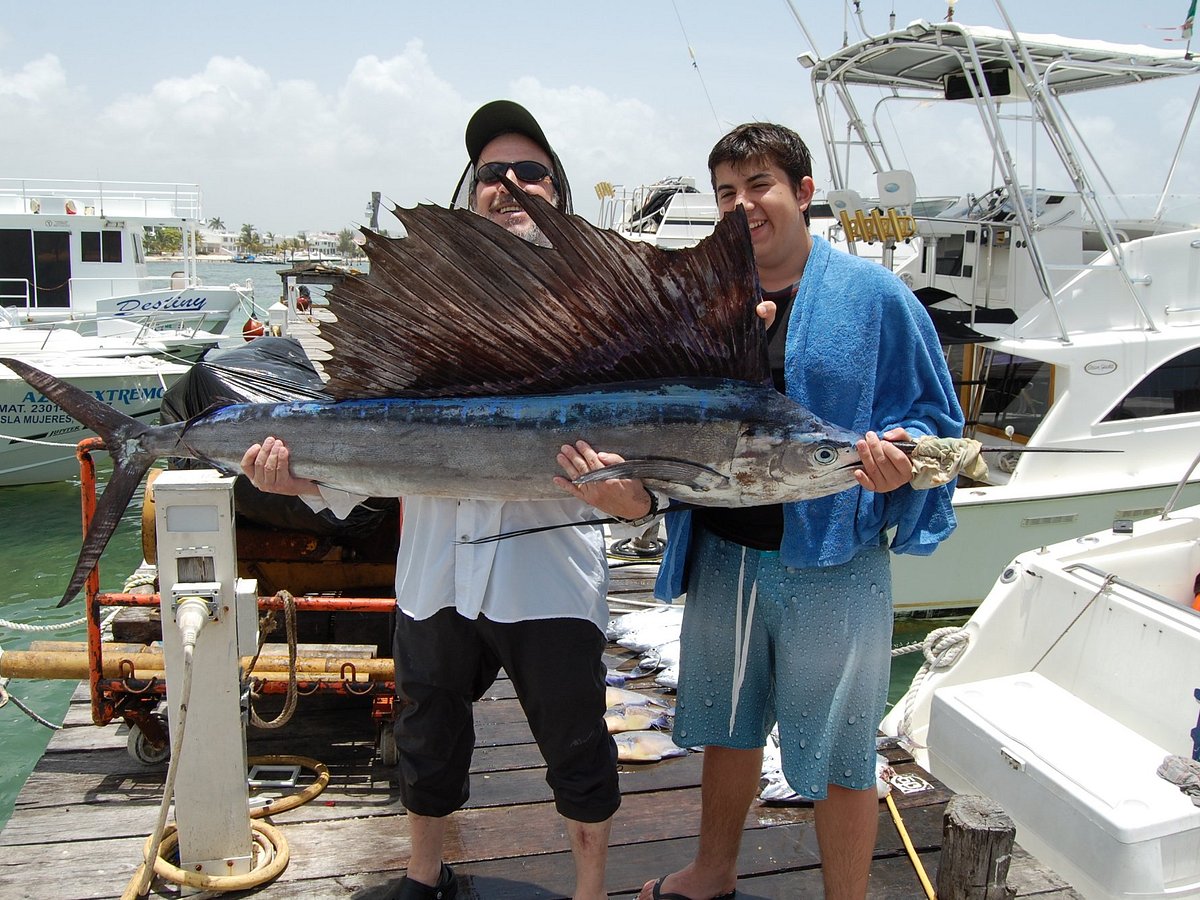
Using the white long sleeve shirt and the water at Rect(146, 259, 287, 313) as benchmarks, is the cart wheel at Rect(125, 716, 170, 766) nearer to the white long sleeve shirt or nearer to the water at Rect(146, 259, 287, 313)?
the white long sleeve shirt

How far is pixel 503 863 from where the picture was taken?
2352 mm

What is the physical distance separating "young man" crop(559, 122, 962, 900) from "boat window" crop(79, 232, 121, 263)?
17363 millimetres

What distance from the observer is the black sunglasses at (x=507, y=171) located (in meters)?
1.93

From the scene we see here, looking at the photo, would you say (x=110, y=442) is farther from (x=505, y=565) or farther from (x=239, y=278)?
(x=239, y=278)

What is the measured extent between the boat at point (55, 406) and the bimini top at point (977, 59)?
8.38 meters

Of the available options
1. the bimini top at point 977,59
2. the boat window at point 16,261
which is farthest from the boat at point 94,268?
the bimini top at point 977,59

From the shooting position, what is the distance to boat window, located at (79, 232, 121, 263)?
638 inches

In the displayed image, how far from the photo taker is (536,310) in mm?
1741

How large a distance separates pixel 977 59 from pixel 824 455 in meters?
6.60

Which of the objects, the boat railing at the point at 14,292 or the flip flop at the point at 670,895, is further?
the boat railing at the point at 14,292

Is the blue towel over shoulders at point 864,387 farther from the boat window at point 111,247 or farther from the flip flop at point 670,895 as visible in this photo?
the boat window at point 111,247

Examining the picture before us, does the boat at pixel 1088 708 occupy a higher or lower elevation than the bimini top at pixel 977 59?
lower

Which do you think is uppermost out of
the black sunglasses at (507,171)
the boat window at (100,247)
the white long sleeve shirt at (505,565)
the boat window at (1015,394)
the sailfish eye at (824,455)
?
the black sunglasses at (507,171)

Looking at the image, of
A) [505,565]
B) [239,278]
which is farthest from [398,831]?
[239,278]
